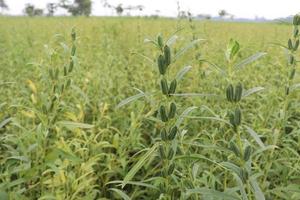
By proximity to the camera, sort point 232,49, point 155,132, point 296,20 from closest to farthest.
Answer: point 232,49, point 296,20, point 155,132

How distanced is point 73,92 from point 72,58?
1.27m

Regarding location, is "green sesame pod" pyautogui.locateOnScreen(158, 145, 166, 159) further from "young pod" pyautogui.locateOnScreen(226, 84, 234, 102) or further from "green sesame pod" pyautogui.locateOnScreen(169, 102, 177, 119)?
"young pod" pyautogui.locateOnScreen(226, 84, 234, 102)

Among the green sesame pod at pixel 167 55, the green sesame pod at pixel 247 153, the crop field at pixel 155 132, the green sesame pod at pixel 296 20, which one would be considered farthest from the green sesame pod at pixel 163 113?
the green sesame pod at pixel 296 20

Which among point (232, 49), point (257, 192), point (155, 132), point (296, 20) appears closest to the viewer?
point (257, 192)

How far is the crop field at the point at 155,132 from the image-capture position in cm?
96

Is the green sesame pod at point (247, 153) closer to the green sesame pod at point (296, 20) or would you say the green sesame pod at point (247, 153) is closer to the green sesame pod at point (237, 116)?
the green sesame pod at point (237, 116)

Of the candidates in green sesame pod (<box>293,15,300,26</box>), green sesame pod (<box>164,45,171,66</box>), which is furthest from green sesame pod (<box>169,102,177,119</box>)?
green sesame pod (<box>293,15,300,26</box>)

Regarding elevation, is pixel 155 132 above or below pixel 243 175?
below

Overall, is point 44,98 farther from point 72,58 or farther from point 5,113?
point 5,113

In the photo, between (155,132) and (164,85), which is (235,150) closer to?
(164,85)

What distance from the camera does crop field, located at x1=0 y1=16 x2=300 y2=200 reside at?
965 millimetres

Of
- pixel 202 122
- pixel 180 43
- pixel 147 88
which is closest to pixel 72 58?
pixel 202 122

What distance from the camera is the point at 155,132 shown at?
2279mm

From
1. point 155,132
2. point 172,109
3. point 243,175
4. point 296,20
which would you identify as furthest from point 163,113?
point 155,132
